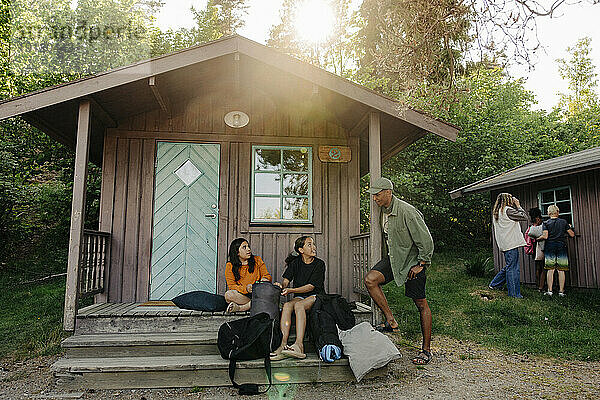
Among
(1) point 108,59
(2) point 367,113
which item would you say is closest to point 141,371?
(2) point 367,113

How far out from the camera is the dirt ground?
3.77 metres

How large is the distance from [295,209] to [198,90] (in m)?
2.04

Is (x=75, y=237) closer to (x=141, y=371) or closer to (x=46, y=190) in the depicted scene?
(x=141, y=371)

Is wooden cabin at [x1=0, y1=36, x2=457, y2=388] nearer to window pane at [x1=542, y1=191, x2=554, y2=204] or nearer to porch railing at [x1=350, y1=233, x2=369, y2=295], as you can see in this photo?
porch railing at [x1=350, y1=233, x2=369, y2=295]

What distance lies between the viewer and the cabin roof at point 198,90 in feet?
15.4

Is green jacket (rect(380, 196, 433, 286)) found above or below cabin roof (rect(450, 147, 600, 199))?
below

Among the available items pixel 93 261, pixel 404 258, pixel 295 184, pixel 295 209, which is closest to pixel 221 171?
pixel 295 184

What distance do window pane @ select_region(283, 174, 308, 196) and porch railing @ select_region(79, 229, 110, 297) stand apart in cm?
236

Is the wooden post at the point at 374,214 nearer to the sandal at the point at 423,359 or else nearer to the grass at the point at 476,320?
the sandal at the point at 423,359

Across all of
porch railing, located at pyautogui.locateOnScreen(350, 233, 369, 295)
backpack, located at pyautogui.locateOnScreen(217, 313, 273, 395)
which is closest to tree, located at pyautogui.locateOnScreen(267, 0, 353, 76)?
porch railing, located at pyautogui.locateOnScreen(350, 233, 369, 295)

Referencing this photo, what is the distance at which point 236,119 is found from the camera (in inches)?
239

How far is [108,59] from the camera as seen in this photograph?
30.1 m

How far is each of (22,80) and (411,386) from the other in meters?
10.8

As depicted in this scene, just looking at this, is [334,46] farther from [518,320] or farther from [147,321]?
[147,321]
